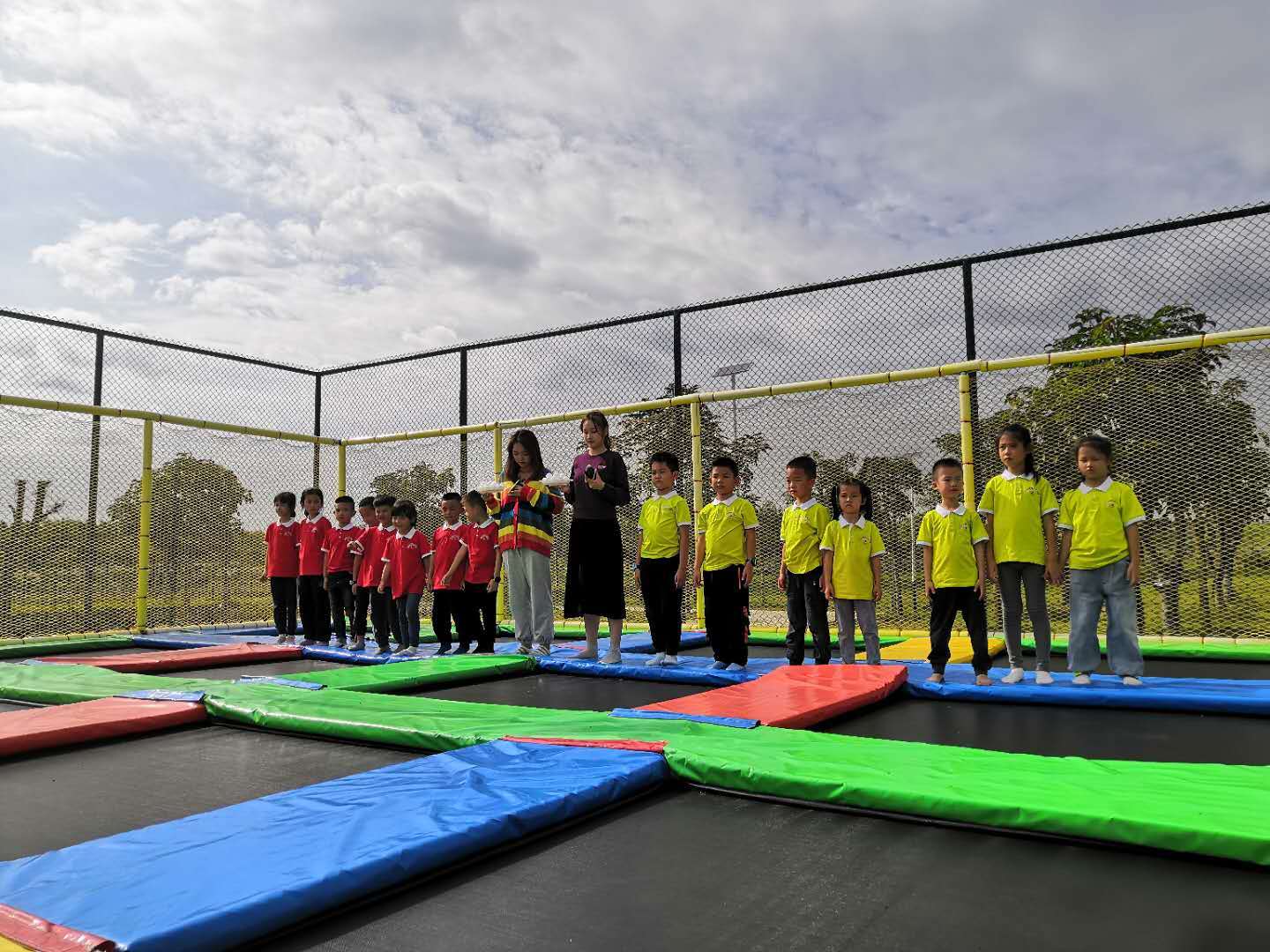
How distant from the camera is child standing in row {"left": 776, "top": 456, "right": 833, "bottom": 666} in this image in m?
4.36

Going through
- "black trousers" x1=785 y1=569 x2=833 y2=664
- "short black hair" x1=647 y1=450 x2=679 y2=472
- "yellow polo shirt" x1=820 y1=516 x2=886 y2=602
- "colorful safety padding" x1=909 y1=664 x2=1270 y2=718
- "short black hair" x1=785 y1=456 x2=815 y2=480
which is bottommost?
"colorful safety padding" x1=909 y1=664 x2=1270 y2=718

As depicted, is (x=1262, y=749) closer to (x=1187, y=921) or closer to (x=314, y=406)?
(x=1187, y=921)

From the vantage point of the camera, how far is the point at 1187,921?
1262 millimetres

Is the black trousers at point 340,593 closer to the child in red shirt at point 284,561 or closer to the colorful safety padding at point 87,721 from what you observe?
the child in red shirt at point 284,561

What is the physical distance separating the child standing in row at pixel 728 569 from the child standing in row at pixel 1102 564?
1.51 meters

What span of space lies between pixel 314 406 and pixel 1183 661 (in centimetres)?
775

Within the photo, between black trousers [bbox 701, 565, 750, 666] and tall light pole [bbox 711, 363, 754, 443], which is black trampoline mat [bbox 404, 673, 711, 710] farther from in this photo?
tall light pole [bbox 711, 363, 754, 443]

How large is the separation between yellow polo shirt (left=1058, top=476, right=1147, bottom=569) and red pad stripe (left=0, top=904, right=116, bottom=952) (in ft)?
12.4

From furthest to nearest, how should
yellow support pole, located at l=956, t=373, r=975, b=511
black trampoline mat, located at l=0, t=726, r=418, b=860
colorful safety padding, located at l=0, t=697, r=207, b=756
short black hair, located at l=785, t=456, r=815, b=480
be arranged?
yellow support pole, located at l=956, t=373, r=975, b=511
short black hair, located at l=785, t=456, r=815, b=480
colorful safety padding, located at l=0, t=697, r=207, b=756
black trampoline mat, located at l=0, t=726, r=418, b=860

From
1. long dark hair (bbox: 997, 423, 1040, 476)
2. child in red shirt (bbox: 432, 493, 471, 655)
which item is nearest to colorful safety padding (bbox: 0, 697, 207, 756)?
child in red shirt (bbox: 432, 493, 471, 655)

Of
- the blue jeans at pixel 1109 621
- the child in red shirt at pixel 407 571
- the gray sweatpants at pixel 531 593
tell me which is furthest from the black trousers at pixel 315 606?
the blue jeans at pixel 1109 621

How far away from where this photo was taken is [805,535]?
4.36m

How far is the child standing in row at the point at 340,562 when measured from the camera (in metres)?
5.98

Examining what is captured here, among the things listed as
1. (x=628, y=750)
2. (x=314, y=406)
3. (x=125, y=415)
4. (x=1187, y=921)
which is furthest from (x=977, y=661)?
(x=314, y=406)
